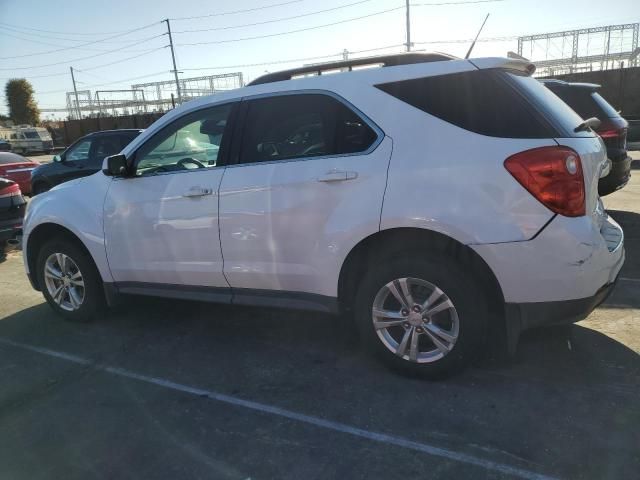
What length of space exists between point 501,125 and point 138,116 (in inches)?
1645

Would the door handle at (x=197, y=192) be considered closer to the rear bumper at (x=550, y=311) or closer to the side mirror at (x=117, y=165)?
the side mirror at (x=117, y=165)

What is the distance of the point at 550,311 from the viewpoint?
9.30ft

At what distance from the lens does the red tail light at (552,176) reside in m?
2.70

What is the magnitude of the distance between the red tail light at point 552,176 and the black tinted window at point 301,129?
0.92 meters

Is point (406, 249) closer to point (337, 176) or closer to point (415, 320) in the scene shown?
point (415, 320)

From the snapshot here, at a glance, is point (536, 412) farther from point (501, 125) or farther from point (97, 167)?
point (97, 167)

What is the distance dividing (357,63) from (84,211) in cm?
258

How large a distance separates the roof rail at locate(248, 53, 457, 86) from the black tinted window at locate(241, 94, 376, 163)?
312 mm

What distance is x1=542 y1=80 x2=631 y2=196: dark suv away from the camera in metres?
6.41

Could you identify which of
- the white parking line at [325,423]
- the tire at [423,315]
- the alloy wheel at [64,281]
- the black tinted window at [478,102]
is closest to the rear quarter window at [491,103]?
the black tinted window at [478,102]

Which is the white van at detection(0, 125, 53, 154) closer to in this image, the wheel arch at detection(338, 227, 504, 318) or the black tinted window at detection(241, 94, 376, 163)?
the black tinted window at detection(241, 94, 376, 163)

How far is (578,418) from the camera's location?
2.74 metres

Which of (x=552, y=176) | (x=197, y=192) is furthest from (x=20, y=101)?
(x=552, y=176)

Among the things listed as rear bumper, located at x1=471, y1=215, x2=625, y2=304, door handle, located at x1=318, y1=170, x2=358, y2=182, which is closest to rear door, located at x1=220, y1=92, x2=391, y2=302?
door handle, located at x1=318, y1=170, x2=358, y2=182
